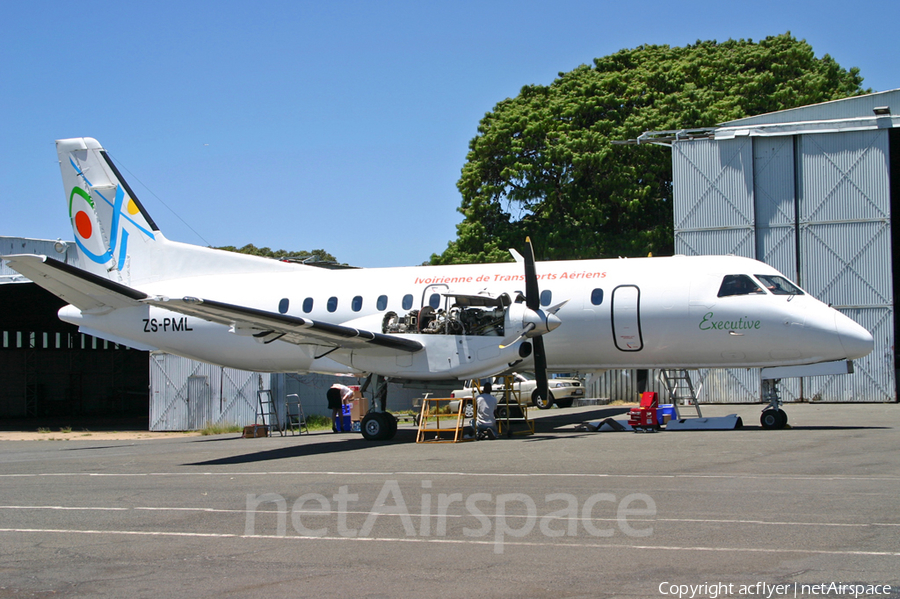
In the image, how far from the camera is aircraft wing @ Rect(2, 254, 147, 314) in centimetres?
1484

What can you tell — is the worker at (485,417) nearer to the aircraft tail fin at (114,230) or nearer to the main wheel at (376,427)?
the main wheel at (376,427)

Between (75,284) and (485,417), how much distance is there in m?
9.47

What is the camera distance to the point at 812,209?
93.9 ft

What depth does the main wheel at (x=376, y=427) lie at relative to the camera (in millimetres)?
17781

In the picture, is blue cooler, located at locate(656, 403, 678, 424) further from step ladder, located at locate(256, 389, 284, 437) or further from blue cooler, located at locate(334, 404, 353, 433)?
step ladder, located at locate(256, 389, 284, 437)

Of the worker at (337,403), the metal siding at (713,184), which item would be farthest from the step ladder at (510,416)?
the metal siding at (713,184)

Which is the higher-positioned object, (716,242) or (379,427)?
(716,242)

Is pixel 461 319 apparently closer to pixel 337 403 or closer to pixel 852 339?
pixel 337 403

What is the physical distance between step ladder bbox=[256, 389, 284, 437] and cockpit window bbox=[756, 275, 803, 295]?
15.5 metres

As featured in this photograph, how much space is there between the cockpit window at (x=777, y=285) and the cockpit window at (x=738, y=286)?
0.66 feet

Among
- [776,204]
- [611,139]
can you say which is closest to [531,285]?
[776,204]

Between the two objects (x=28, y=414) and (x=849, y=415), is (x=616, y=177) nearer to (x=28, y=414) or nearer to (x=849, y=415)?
(x=849, y=415)

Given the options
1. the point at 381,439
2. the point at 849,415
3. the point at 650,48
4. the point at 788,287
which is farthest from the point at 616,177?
the point at 381,439

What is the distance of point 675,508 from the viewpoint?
8227mm
